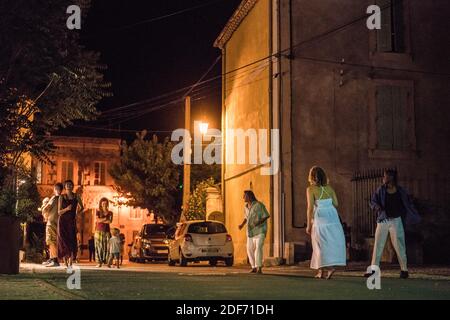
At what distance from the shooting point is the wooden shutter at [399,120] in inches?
870

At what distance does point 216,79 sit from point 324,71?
909 cm

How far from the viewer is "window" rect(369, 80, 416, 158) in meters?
22.0

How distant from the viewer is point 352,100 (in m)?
22.0

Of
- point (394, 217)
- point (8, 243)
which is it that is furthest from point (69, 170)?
point (394, 217)

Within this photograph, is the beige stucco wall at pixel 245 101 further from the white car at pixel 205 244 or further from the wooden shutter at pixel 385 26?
the wooden shutter at pixel 385 26

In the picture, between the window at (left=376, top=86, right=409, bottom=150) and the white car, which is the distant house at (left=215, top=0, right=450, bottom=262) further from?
the white car

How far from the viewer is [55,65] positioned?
11.9 metres

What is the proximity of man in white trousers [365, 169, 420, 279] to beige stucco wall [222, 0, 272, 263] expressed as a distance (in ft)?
32.4

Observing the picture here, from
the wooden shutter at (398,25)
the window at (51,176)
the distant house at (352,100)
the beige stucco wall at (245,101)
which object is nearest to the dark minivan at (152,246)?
the beige stucco wall at (245,101)

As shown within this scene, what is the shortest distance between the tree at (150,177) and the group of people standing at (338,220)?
3343cm

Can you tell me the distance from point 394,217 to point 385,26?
39.4 feet

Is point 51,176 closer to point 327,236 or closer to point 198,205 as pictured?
point 198,205

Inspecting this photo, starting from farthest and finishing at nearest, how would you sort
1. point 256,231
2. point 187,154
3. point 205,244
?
point 187,154 < point 205,244 < point 256,231
